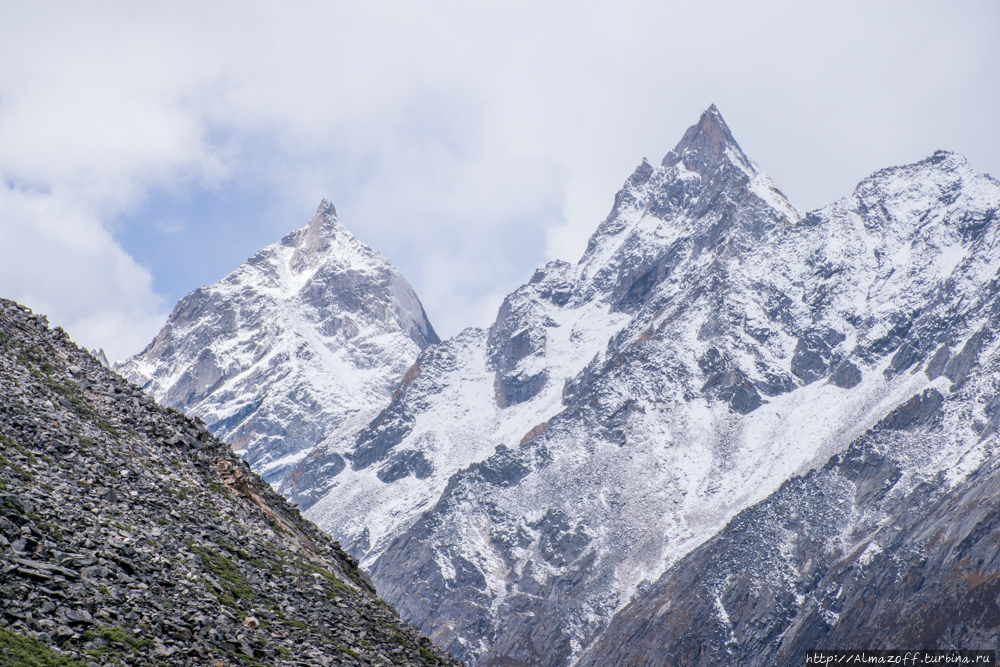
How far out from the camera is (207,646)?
35.2m

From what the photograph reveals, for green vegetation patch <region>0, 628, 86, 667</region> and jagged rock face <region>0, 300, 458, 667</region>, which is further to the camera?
jagged rock face <region>0, 300, 458, 667</region>

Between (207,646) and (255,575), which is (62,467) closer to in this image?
(255,575)

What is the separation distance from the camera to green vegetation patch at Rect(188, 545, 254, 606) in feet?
135

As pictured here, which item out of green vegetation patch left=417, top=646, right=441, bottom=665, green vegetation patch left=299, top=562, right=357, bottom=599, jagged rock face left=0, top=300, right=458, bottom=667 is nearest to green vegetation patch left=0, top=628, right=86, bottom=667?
jagged rock face left=0, top=300, right=458, bottom=667

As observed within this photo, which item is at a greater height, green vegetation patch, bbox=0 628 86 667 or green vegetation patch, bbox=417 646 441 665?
green vegetation patch, bbox=0 628 86 667

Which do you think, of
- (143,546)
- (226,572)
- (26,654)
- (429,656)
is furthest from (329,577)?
(26,654)

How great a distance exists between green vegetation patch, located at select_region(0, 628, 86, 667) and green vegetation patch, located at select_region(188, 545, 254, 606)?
951cm

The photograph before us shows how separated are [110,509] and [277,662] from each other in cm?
988

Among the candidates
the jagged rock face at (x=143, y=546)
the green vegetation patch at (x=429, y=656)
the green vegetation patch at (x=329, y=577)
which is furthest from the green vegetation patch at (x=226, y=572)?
the green vegetation patch at (x=429, y=656)

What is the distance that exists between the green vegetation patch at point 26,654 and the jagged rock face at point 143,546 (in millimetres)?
69

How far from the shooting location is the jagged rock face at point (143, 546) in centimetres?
3369

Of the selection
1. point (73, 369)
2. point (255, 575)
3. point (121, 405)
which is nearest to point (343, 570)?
point (255, 575)

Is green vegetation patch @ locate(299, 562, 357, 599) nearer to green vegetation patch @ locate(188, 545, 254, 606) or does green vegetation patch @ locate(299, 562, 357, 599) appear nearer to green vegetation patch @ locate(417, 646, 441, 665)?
green vegetation patch @ locate(417, 646, 441, 665)

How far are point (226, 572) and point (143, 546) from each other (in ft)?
12.1
